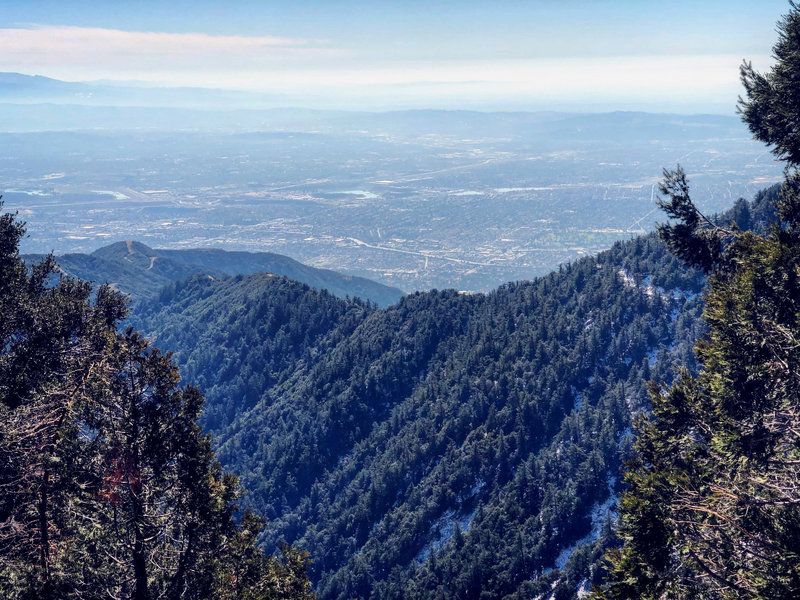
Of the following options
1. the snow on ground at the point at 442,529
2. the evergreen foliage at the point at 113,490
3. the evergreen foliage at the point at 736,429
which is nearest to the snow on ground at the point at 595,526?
the snow on ground at the point at 442,529

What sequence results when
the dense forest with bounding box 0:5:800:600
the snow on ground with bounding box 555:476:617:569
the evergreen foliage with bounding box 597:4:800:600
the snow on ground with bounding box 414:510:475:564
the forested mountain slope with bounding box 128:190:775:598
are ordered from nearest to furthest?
the evergreen foliage with bounding box 597:4:800:600
the dense forest with bounding box 0:5:800:600
the snow on ground with bounding box 555:476:617:569
the forested mountain slope with bounding box 128:190:775:598
the snow on ground with bounding box 414:510:475:564

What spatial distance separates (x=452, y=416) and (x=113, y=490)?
87.6 meters

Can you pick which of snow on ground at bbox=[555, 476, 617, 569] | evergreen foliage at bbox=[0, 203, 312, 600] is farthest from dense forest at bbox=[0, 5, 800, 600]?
snow on ground at bbox=[555, 476, 617, 569]

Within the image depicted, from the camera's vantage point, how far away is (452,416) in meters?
103

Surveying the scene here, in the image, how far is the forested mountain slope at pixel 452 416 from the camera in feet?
245

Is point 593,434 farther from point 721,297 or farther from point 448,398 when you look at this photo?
point 721,297

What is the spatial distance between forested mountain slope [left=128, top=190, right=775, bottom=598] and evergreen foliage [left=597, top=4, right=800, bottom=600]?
39.0 m

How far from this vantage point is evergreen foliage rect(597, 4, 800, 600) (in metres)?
17.0

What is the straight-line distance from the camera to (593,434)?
84.6 metres

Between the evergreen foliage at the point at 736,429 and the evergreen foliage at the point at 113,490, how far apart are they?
A: 15.2 metres

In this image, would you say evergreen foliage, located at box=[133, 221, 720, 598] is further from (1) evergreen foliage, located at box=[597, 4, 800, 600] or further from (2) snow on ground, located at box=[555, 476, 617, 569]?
(1) evergreen foliage, located at box=[597, 4, 800, 600]

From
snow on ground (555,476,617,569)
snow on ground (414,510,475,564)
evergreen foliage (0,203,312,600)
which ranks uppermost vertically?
evergreen foliage (0,203,312,600)

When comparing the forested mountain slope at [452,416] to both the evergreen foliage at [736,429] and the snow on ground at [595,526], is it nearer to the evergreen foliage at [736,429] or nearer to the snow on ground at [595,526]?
the snow on ground at [595,526]

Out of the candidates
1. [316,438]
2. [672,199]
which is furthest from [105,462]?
[316,438]
